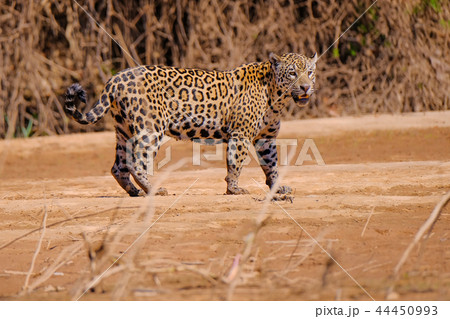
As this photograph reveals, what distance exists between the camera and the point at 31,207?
23.7ft

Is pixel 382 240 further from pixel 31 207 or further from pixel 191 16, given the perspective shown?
pixel 191 16

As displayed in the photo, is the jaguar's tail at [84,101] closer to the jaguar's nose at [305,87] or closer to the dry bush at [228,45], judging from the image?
the jaguar's nose at [305,87]

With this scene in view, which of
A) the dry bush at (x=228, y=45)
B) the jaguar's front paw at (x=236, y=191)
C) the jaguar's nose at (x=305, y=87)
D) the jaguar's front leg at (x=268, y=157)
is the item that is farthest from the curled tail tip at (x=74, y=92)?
the dry bush at (x=228, y=45)

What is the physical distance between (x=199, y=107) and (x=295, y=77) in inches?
39.9

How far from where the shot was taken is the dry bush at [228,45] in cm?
1311

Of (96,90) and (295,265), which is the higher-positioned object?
(295,265)

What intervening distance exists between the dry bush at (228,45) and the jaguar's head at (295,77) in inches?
201

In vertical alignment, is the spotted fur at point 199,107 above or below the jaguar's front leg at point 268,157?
above

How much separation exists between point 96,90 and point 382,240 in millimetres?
8594

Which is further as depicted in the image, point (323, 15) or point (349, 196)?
point (323, 15)

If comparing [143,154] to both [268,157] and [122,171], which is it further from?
[268,157]

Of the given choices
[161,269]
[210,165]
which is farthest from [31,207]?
[210,165]

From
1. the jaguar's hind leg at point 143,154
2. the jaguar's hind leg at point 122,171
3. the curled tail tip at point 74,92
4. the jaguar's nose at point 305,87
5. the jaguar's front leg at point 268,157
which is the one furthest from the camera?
the jaguar's front leg at point 268,157

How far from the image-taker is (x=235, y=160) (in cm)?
792
